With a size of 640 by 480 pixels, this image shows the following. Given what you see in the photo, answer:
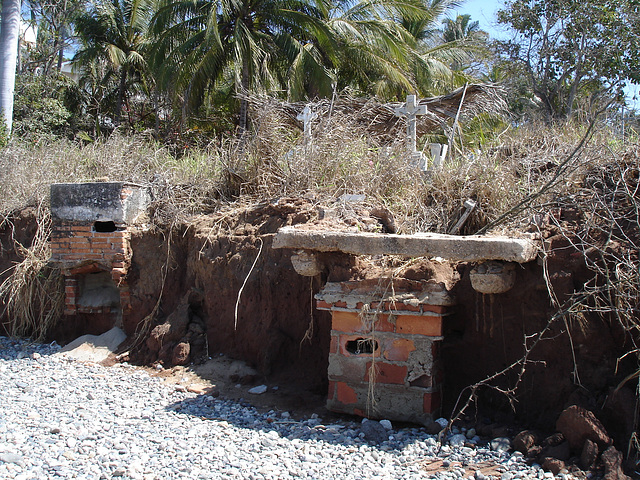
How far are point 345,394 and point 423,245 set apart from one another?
1390 mm

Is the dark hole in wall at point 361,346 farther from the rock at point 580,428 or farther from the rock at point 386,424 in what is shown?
the rock at point 580,428

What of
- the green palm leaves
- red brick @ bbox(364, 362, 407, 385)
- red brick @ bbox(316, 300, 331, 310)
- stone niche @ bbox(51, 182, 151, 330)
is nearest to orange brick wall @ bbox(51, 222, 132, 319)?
stone niche @ bbox(51, 182, 151, 330)

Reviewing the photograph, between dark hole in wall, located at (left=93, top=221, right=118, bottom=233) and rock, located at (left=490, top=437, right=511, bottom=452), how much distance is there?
5.15 metres

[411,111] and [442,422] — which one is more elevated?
[411,111]

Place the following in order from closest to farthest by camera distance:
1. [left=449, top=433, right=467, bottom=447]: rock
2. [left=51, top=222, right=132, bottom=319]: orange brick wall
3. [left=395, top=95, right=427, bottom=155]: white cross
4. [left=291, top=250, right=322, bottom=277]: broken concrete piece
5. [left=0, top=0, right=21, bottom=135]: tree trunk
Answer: [left=449, top=433, right=467, bottom=447]: rock
[left=291, top=250, right=322, bottom=277]: broken concrete piece
[left=51, top=222, right=132, bottom=319]: orange brick wall
[left=395, top=95, right=427, bottom=155]: white cross
[left=0, top=0, right=21, bottom=135]: tree trunk

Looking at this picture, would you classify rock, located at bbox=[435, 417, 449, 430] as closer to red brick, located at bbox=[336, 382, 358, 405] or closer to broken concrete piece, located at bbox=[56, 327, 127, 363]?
red brick, located at bbox=[336, 382, 358, 405]

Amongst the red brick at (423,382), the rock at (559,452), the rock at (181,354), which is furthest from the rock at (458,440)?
the rock at (181,354)

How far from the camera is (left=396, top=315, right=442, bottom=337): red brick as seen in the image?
4.33 m

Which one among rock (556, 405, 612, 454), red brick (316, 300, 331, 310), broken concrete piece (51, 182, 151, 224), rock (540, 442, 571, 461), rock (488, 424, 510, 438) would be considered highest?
broken concrete piece (51, 182, 151, 224)

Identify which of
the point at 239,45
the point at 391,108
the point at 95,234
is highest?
the point at 239,45

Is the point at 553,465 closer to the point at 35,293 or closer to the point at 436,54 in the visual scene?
the point at 35,293

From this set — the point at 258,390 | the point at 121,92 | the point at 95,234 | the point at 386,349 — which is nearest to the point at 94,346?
the point at 95,234

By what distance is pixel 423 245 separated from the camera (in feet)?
13.6

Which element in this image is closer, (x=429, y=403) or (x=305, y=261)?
(x=429, y=403)
